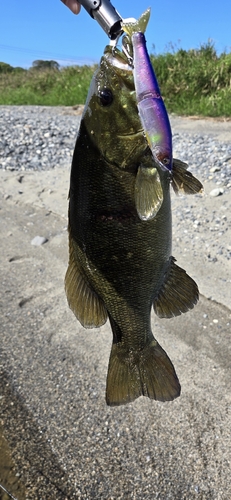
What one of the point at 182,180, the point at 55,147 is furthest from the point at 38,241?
the point at 182,180

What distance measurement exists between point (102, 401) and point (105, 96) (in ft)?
9.10

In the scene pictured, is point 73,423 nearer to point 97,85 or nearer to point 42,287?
point 42,287

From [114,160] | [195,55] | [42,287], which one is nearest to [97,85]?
[114,160]

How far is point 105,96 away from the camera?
1.65m

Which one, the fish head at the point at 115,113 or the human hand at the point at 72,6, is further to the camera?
the human hand at the point at 72,6

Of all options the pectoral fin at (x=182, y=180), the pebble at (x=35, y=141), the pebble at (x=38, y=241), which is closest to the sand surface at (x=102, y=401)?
the pebble at (x=38, y=241)

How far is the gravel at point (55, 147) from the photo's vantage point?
7.05 metres

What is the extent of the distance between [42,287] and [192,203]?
7.68 feet

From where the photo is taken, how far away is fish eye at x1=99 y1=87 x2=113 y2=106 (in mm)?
1646

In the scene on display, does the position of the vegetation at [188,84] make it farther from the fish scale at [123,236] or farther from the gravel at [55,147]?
the fish scale at [123,236]

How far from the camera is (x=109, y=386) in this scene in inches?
84.3

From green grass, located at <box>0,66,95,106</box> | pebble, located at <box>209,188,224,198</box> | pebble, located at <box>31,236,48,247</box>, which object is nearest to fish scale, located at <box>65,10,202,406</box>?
pebble, located at <box>31,236,48,247</box>

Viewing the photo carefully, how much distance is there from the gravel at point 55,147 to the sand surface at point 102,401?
1539 mm

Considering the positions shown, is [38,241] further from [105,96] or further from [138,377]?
[105,96]
